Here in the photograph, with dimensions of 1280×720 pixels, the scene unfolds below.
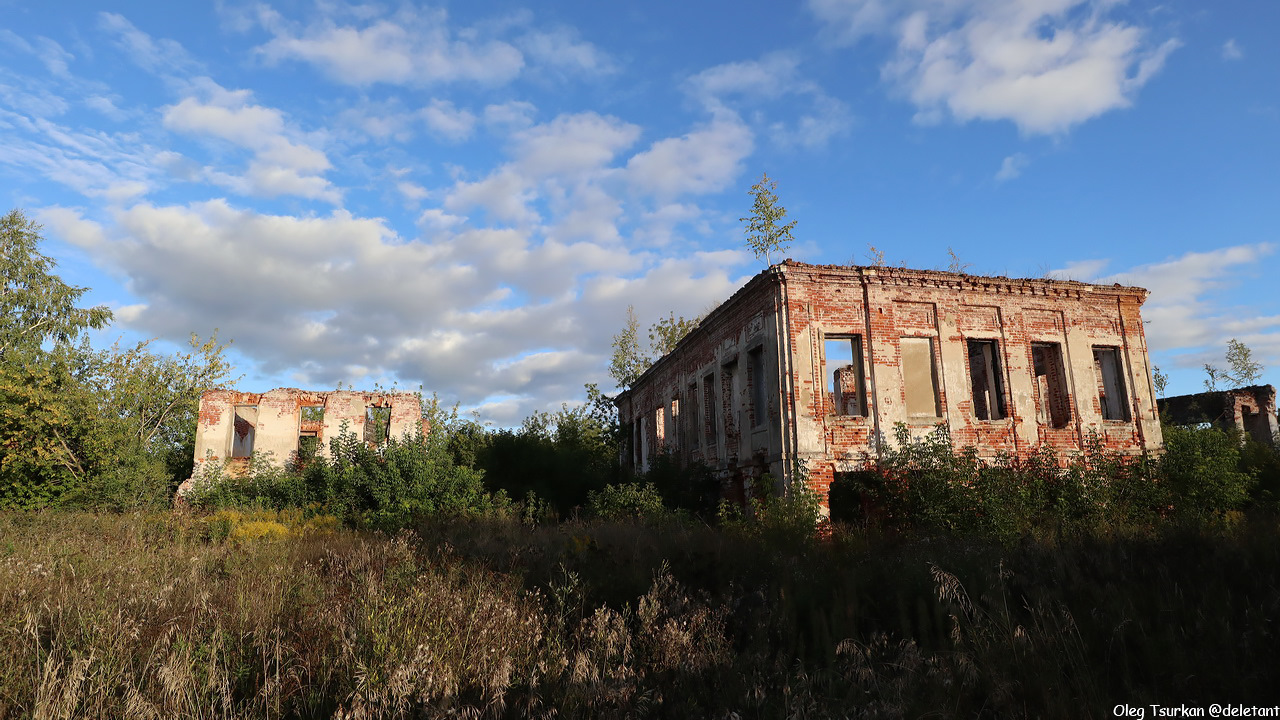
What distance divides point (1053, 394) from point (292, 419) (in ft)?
82.5

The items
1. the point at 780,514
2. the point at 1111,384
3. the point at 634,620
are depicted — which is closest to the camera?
the point at 634,620

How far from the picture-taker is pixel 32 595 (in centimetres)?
534

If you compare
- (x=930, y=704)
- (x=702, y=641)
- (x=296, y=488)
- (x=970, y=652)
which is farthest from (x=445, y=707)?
(x=296, y=488)

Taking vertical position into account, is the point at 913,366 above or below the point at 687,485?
above

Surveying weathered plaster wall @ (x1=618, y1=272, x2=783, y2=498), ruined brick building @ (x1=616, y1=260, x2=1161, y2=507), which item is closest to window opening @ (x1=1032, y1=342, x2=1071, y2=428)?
ruined brick building @ (x1=616, y1=260, x2=1161, y2=507)

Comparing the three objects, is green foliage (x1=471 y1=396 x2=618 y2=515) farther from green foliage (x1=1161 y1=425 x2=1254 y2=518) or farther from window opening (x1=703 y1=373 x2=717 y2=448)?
green foliage (x1=1161 y1=425 x2=1254 y2=518)

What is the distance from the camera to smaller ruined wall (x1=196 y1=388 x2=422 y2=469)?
81.7ft

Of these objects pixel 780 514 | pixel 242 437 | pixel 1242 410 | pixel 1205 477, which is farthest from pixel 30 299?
pixel 1242 410

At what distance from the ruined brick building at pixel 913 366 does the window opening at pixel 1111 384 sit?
0.10 ft

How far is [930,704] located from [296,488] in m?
18.8

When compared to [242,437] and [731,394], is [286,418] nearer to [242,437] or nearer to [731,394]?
[242,437]

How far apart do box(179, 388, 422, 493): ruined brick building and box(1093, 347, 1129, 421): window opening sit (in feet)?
73.2

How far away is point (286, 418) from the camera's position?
2552cm

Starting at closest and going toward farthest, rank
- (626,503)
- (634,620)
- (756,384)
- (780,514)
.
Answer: (634,620)
(780,514)
(626,503)
(756,384)
